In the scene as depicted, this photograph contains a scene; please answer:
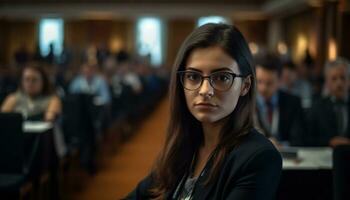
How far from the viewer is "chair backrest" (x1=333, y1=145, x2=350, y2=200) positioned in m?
1.60

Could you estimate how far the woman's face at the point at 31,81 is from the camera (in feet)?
14.6

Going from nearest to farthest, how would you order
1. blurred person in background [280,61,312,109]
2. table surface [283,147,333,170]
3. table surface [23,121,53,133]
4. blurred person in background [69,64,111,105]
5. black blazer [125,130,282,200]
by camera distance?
black blazer [125,130,282,200], table surface [283,147,333,170], table surface [23,121,53,133], blurred person in background [280,61,312,109], blurred person in background [69,64,111,105]

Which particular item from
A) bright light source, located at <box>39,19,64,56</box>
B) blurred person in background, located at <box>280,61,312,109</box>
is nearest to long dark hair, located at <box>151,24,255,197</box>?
blurred person in background, located at <box>280,61,312,109</box>

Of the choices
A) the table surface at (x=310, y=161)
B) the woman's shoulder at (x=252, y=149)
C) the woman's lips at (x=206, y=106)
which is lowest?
the table surface at (x=310, y=161)

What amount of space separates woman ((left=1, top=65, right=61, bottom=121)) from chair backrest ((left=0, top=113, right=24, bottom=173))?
1281 mm

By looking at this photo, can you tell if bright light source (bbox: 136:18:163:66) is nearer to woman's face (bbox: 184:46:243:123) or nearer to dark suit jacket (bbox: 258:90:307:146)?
dark suit jacket (bbox: 258:90:307:146)

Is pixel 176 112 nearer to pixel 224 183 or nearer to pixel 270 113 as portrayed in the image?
pixel 224 183

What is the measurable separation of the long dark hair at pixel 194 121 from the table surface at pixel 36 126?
245 centimetres

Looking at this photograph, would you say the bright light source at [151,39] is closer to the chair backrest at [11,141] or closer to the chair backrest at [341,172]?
the chair backrest at [11,141]

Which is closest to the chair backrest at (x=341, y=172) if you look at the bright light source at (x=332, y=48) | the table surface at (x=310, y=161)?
the table surface at (x=310, y=161)

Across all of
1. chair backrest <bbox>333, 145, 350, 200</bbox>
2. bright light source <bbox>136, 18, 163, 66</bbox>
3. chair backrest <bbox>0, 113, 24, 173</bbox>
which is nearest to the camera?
chair backrest <bbox>333, 145, 350, 200</bbox>

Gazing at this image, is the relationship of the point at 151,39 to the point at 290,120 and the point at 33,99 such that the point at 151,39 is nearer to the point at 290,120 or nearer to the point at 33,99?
Result: the point at 33,99

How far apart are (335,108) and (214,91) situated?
2.35 metres

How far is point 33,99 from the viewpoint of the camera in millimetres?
4527
